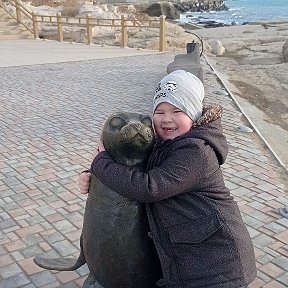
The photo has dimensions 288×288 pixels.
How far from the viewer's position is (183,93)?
200cm

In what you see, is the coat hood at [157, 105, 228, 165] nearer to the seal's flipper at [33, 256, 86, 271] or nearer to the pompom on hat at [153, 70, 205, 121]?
the pompom on hat at [153, 70, 205, 121]

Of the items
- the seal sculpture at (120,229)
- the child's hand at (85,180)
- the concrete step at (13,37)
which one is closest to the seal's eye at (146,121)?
the seal sculpture at (120,229)

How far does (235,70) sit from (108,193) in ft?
44.1

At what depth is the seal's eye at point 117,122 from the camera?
2103 millimetres

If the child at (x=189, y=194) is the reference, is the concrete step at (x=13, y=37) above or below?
below

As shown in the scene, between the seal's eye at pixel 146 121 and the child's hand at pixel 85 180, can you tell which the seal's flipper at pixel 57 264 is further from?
the seal's eye at pixel 146 121

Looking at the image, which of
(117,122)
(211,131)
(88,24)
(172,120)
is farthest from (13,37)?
(211,131)

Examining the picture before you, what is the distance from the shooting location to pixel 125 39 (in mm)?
17391

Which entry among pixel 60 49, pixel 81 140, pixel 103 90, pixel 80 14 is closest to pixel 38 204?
pixel 81 140

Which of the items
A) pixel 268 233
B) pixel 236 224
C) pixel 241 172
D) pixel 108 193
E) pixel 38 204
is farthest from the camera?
pixel 241 172

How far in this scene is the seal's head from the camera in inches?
80.5

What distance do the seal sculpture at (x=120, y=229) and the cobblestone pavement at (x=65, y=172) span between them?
3.69ft

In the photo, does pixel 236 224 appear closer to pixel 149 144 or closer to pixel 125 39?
pixel 149 144

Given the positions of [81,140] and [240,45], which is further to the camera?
[240,45]
